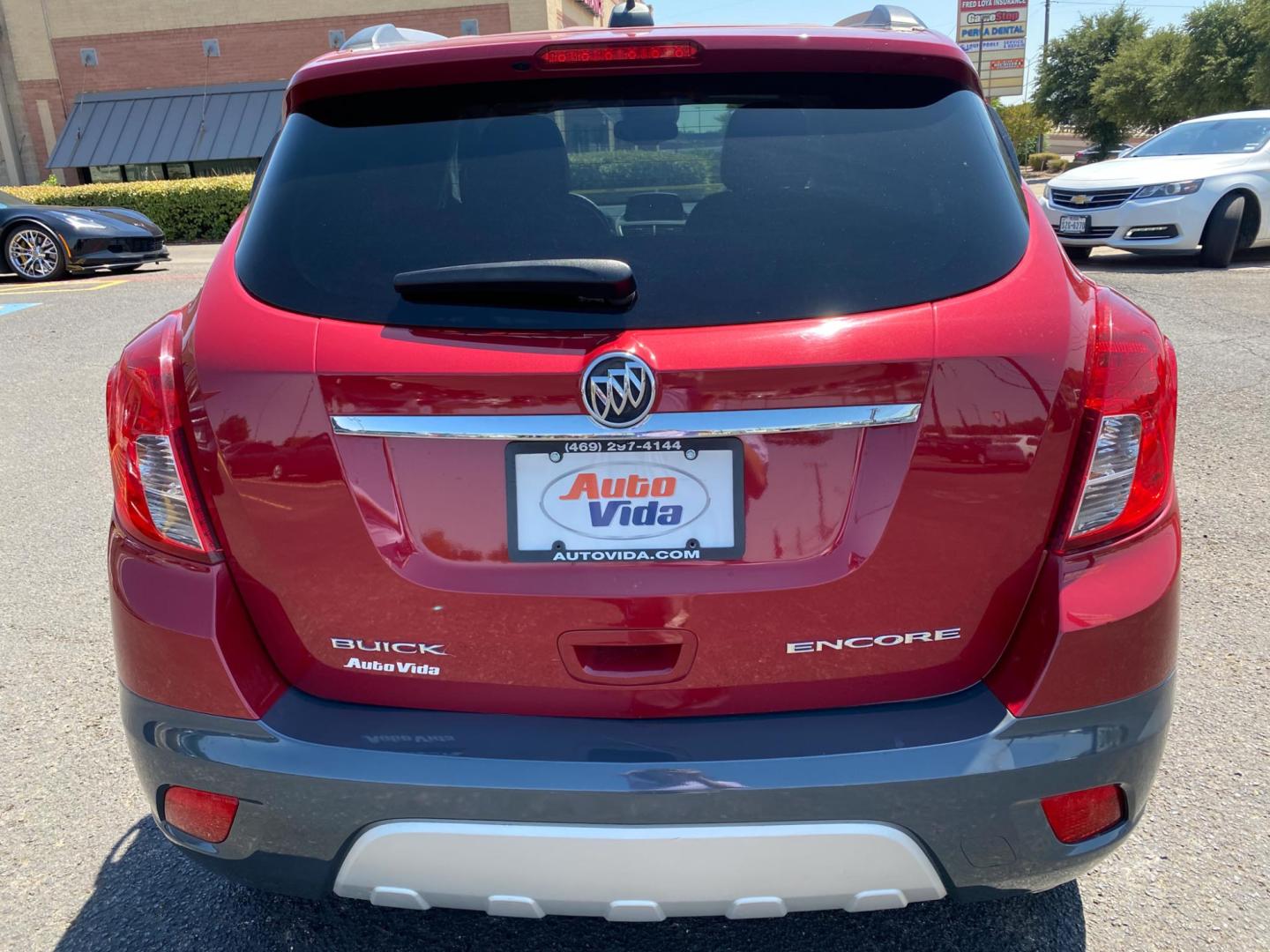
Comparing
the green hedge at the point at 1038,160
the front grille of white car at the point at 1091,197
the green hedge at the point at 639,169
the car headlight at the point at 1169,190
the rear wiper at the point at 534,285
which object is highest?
the green hedge at the point at 639,169

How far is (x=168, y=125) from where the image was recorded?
1151 inches

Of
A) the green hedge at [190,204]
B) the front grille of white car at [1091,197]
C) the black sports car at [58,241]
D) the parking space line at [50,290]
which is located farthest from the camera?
the green hedge at [190,204]

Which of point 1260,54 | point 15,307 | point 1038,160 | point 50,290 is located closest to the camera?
point 15,307

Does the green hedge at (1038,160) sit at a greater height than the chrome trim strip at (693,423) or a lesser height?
lesser

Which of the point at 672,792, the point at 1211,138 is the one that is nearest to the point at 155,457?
the point at 672,792

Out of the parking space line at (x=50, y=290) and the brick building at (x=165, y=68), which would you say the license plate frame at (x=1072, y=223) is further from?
the brick building at (x=165, y=68)

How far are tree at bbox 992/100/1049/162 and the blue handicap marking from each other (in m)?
49.6

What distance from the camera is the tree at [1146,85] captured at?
45.3 m

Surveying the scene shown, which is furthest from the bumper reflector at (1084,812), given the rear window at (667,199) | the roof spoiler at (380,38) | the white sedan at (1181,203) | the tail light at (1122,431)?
the white sedan at (1181,203)

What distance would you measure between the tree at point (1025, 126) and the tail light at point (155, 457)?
182 feet

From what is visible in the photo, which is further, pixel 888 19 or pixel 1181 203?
pixel 1181 203

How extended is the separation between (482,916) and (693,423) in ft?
4.48

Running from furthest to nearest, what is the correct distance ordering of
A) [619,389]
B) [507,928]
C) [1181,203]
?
[1181,203], [507,928], [619,389]

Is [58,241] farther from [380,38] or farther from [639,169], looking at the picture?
[639,169]
